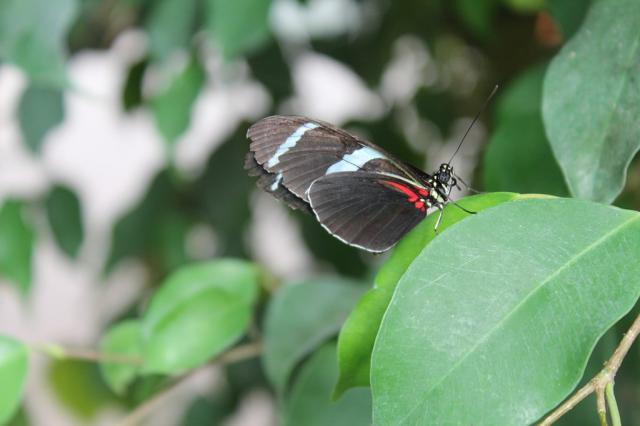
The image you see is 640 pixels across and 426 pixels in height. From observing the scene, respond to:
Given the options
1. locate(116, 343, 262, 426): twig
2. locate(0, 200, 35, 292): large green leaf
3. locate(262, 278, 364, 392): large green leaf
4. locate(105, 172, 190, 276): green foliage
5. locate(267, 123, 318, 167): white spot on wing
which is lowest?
locate(105, 172, 190, 276): green foliage

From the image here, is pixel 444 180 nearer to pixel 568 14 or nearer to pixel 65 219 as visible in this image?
pixel 568 14

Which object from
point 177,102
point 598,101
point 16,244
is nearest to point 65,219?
point 16,244

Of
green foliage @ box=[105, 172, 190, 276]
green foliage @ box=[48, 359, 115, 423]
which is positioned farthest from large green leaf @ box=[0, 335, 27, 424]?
green foliage @ box=[48, 359, 115, 423]

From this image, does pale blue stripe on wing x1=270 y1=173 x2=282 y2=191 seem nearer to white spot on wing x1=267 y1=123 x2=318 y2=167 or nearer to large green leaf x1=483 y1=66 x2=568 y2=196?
white spot on wing x1=267 y1=123 x2=318 y2=167

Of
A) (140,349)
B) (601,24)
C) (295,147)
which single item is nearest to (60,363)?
(140,349)

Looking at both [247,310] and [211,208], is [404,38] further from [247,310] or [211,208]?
[247,310]
